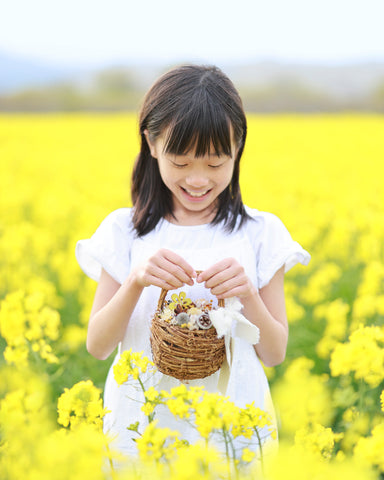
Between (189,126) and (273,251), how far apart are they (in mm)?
477

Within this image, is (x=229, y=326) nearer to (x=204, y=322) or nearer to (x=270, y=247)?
(x=204, y=322)

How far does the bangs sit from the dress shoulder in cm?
33

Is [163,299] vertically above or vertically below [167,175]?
below

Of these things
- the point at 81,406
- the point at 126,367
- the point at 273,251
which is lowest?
the point at 81,406

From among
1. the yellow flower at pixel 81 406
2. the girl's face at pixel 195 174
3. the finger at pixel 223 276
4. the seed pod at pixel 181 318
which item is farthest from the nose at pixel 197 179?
the yellow flower at pixel 81 406

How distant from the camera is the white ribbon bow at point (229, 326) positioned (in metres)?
1.23

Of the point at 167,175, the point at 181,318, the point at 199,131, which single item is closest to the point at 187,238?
the point at 167,175

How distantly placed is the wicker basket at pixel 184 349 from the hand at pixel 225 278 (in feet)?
0.34

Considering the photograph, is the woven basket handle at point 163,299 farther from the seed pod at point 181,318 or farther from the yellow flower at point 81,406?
the yellow flower at point 81,406

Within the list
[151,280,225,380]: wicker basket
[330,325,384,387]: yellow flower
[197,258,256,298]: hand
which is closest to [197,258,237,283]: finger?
[197,258,256,298]: hand

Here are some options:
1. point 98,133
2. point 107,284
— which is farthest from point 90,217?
point 98,133

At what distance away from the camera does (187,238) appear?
170 cm

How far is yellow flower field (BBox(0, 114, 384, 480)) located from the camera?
1078 millimetres

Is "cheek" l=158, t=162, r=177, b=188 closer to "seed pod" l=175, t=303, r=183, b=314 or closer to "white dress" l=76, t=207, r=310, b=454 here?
"white dress" l=76, t=207, r=310, b=454
